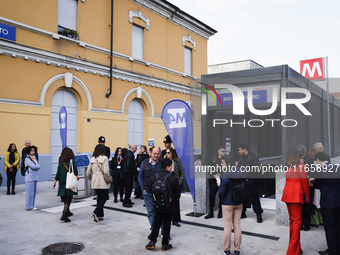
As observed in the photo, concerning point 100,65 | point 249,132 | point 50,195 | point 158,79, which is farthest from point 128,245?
point 158,79

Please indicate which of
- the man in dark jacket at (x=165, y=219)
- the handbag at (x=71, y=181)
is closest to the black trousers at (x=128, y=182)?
the handbag at (x=71, y=181)

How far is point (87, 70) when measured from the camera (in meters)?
14.7

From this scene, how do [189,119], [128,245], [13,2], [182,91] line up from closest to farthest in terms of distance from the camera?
[128,245] < [189,119] < [13,2] < [182,91]

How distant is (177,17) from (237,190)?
18.2 meters

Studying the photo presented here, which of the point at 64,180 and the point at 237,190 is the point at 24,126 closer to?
the point at 64,180

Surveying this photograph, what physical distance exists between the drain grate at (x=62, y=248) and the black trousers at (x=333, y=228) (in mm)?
4055

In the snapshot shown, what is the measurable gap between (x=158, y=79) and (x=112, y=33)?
4.33 m

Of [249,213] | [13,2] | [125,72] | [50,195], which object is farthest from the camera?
[125,72]

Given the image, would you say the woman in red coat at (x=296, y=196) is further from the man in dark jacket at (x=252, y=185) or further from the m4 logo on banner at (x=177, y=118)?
the m4 logo on banner at (x=177, y=118)

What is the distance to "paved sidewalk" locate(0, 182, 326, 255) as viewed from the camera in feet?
16.9

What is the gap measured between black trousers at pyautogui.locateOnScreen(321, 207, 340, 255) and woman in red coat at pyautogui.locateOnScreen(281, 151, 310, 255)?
350 millimetres

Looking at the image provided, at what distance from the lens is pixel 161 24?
1950 cm

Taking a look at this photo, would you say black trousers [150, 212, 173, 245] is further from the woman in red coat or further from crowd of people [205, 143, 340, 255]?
the woman in red coat

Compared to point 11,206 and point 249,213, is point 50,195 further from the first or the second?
point 249,213
